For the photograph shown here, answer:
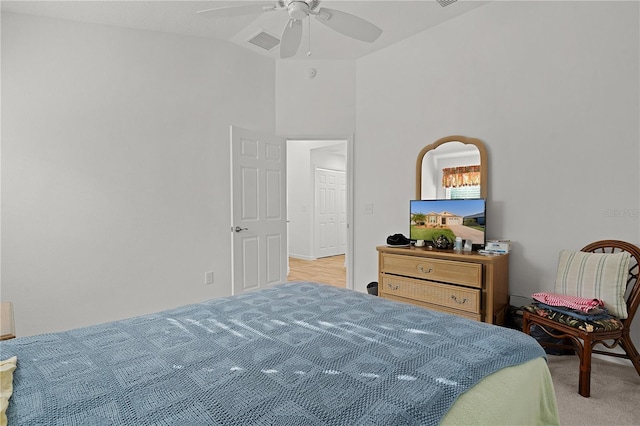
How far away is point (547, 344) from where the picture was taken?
254 centimetres

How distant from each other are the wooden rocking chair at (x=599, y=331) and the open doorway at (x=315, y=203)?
4.77 metres

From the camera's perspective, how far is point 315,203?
7.53 m

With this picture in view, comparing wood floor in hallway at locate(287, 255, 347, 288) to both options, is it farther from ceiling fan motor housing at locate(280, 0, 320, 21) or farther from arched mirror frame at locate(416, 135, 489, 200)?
ceiling fan motor housing at locate(280, 0, 320, 21)

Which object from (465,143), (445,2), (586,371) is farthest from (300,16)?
(586,371)

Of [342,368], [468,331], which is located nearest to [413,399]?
[342,368]

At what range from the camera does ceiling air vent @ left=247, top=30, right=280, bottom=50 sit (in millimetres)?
3646

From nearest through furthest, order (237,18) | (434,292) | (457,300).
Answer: (457,300) < (434,292) < (237,18)

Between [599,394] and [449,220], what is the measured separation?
1618 mm

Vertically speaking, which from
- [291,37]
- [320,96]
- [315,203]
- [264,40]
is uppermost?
[264,40]

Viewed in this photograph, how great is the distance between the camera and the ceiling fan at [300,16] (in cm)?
196

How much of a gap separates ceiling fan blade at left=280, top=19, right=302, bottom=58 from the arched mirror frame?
181cm

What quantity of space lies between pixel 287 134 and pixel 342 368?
3.62 m

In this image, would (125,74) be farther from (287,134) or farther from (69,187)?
(287,134)

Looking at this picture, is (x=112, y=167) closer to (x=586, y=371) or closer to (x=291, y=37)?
(x=291, y=37)
